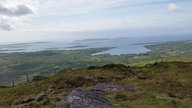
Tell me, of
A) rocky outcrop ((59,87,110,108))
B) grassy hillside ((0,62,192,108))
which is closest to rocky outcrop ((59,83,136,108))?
rocky outcrop ((59,87,110,108))

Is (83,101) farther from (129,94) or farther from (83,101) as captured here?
(129,94)

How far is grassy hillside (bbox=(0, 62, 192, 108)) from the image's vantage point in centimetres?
2372

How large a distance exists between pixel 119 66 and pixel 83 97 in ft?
119

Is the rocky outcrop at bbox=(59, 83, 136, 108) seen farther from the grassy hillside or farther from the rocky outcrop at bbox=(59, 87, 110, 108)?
the grassy hillside

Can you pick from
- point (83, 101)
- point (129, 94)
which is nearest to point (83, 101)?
point (83, 101)

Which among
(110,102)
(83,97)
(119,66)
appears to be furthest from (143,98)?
(119,66)

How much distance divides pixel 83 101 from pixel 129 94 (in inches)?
254

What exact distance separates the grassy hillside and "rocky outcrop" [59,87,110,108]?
0.97 meters

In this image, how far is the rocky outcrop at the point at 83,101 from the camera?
2066 cm

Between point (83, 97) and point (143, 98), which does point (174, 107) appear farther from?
point (83, 97)

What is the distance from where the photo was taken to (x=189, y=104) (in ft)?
75.3

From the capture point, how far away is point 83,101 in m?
21.3

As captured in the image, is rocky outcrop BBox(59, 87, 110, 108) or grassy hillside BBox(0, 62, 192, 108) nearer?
rocky outcrop BBox(59, 87, 110, 108)

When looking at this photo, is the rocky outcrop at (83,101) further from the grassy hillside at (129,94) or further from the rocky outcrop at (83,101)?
the grassy hillside at (129,94)
